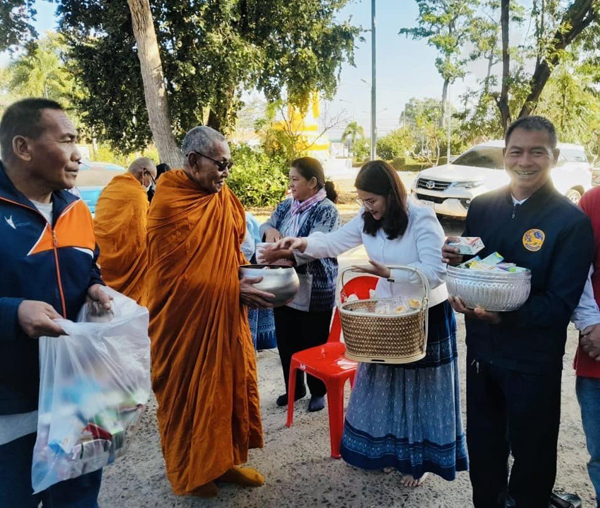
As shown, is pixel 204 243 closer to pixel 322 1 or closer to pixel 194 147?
pixel 194 147

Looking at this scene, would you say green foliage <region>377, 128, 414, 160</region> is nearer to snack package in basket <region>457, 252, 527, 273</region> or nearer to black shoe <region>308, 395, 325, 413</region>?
black shoe <region>308, 395, 325, 413</region>

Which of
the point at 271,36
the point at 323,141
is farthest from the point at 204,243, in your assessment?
the point at 323,141

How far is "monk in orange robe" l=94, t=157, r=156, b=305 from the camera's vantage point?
4.35 metres

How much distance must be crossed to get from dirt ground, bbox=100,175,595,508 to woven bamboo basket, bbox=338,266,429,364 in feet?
2.88

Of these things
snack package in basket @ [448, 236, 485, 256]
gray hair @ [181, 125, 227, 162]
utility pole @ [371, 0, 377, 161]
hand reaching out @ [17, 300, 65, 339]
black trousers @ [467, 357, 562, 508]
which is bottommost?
black trousers @ [467, 357, 562, 508]

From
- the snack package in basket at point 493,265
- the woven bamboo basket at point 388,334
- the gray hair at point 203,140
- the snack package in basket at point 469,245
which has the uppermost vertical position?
the gray hair at point 203,140

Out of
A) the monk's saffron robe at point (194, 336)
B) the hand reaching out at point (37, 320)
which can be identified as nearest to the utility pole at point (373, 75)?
the monk's saffron robe at point (194, 336)

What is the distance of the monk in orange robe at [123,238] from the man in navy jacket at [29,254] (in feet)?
8.74

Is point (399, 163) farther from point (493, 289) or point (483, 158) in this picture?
point (493, 289)

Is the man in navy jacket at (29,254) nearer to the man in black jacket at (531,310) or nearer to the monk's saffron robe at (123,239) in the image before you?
the man in black jacket at (531,310)

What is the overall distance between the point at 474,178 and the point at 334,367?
7.58 meters

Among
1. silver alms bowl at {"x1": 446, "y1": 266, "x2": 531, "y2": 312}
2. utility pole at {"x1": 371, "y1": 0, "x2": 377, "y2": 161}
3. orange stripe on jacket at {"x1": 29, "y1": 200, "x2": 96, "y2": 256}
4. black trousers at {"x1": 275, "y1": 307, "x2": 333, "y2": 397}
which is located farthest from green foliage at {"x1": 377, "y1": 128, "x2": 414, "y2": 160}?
orange stripe on jacket at {"x1": 29, "y1": 200, "x2": 96, "y2": 256}

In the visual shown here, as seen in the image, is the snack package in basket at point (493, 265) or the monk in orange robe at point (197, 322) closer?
the snack package in basket at point (493, 265)

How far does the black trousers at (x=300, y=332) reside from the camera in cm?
351
